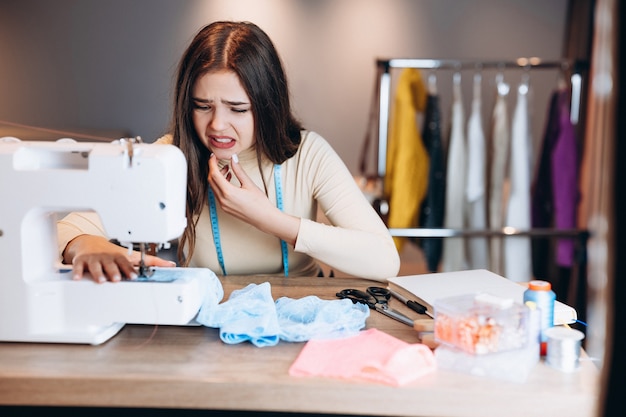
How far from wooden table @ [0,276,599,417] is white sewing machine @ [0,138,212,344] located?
81 millimetres

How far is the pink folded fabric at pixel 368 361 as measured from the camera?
3.31ft

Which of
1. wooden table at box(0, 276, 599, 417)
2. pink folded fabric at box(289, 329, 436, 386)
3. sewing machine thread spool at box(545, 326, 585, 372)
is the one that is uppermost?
sewing machine thread spool at box(545, 326, 585, 372)

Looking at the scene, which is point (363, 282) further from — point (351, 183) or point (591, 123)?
point (591, 123)

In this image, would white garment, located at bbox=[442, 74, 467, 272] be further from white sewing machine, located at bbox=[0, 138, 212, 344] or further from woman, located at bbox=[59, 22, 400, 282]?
white sewing machine, located at bbox=[0, 138, 212, 344]

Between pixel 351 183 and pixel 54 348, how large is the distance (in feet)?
2.94

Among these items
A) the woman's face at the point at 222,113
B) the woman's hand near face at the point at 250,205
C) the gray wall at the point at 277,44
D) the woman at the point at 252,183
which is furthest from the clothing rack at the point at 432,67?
the woman's hand near face at the point at 250,205

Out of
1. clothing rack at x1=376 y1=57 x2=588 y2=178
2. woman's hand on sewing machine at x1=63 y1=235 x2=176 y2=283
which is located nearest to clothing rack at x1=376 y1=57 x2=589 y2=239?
clothing rack at x1=376 y1=57 x2=588 y2=178

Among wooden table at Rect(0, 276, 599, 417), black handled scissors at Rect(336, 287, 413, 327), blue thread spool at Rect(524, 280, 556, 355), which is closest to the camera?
wooden table at Rect(0, 276, 599, 417)

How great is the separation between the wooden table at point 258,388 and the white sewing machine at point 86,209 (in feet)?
0.26

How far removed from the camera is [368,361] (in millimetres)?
1045

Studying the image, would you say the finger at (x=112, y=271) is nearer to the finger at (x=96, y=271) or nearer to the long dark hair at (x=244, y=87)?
the finger at (x=96, y=271)

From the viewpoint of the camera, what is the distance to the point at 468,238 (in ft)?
10.8

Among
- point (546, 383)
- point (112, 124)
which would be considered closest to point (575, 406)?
point (546, 383)

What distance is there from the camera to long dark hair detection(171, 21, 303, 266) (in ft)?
5.38
